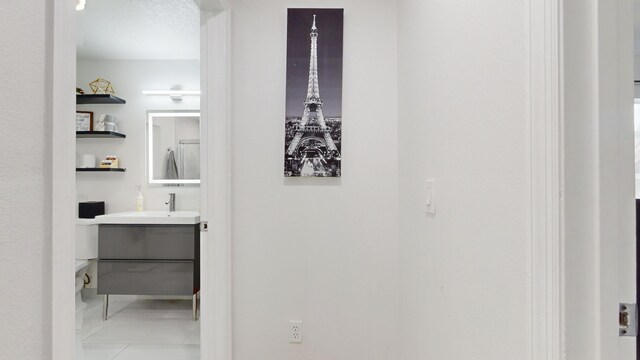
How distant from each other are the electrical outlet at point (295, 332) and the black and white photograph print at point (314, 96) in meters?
0.78

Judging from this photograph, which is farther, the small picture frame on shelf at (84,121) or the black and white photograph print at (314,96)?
the small picture frame on shelf at (84,121)

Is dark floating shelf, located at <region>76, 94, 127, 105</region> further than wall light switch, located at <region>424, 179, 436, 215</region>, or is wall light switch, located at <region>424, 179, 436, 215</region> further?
dark floating shelf, located at <region>76, 94, 127, 105</region>

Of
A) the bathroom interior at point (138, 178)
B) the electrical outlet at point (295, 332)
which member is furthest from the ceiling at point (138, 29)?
the electrical outlet at point (295, 332)

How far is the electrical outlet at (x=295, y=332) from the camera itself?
1.77 metres

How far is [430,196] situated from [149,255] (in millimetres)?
2332

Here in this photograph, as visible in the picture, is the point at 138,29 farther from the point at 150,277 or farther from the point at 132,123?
the point at 150,277

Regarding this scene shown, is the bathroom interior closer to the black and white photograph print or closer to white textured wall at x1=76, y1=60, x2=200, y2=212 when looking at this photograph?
white textured wall at x1=76, y1=60, x2=200, y2=212

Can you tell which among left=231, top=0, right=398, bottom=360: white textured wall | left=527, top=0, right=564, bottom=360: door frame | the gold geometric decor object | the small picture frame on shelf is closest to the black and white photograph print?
left=231, top=0, right=398, bottom=360: white textured wall

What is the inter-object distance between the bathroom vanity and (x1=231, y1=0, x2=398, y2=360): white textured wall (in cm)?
106

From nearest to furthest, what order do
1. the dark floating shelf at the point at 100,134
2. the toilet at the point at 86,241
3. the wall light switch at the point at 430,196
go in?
the wall light switch at the point at 430,196 < the toilet at the point at 86,241 < the dark floating shelf at the point at 100,134

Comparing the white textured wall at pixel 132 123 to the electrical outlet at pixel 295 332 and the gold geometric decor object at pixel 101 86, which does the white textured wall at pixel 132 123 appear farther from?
the electrical outlet at pixel 295 332

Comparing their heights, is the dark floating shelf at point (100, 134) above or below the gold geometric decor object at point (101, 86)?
below

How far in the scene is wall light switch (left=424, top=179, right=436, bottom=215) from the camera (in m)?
1.19

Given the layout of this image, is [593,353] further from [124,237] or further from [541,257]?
[124,237]
